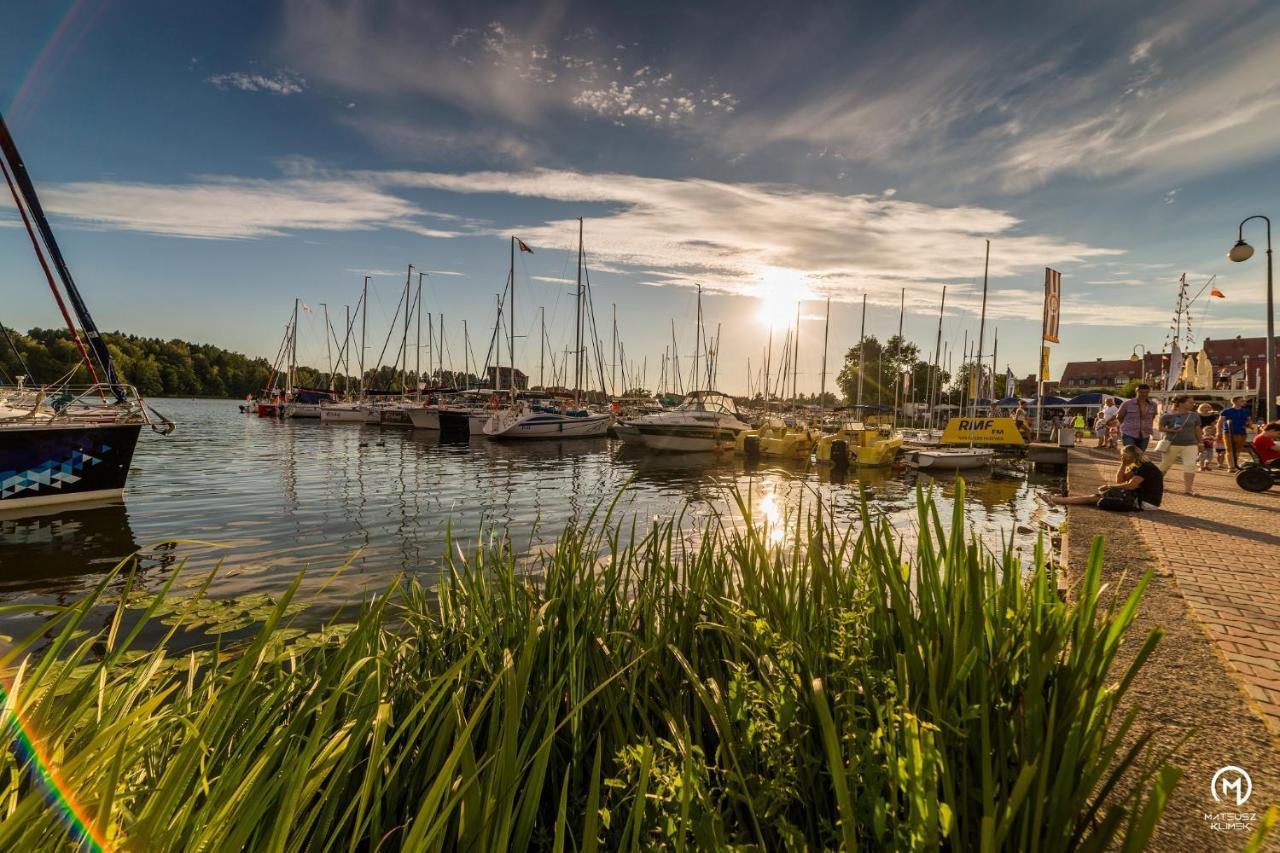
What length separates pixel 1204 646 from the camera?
143 inches

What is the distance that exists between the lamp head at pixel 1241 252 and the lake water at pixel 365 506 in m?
6.83

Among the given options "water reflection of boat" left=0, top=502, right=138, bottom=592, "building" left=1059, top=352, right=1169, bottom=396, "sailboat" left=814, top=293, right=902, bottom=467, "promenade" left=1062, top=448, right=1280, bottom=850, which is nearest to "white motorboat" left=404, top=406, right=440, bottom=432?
"sailboat" left=814, top=293, right=902, bottom=467

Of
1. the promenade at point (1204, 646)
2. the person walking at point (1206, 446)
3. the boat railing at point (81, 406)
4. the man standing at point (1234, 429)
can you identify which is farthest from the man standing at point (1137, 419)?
the boat railing at point (81, 406)

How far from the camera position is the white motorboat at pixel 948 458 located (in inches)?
837

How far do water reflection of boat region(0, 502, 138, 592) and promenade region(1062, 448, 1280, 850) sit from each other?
10988 millimetres

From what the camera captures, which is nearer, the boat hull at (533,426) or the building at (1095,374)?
the boat hull at (533,426)

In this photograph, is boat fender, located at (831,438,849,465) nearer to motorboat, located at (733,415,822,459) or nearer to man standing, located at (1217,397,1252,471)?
motorboat, located at (733,415,822,459)

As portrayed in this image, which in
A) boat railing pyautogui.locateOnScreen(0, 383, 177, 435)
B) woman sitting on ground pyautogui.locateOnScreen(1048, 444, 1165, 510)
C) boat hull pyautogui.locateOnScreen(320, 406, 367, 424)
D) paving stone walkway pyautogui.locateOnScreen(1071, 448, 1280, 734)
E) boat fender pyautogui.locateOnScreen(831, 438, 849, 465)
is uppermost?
boat railing pyautogui.locateOnScreen(0, 383, 177, 435)

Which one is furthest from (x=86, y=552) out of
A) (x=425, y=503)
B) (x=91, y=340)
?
(x=425, y=503)

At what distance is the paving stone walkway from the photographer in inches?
136

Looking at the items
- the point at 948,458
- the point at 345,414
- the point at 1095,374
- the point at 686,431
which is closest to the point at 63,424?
the point at 686,431

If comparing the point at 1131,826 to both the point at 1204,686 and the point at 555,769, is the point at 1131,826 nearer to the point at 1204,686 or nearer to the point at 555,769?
the point at 555,769

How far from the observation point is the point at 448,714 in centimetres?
169

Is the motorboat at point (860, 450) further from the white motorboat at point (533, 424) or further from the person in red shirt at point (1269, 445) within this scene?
the white motorboat at point (533, 424)
